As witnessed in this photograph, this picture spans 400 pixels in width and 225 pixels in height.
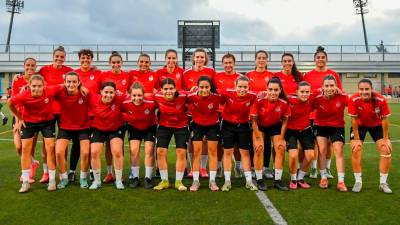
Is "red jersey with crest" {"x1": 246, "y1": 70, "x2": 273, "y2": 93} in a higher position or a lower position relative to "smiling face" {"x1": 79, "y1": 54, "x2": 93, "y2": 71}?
lower

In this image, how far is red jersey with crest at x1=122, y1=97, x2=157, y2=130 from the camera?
605 centimetres

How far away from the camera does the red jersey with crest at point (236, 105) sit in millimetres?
5961

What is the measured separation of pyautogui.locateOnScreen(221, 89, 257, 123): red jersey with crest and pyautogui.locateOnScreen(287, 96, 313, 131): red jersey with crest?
60 centimetres

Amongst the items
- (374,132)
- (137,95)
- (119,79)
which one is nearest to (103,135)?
(137,95)

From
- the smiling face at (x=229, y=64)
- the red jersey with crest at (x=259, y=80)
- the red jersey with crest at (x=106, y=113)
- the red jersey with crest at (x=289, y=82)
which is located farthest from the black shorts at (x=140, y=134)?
the red jersey with crest at (x=289, y=82)

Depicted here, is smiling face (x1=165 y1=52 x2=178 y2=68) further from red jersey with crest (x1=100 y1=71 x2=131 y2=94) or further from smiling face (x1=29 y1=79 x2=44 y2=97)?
smiling face (x1=29 y1=79 x2=44 y2=97)

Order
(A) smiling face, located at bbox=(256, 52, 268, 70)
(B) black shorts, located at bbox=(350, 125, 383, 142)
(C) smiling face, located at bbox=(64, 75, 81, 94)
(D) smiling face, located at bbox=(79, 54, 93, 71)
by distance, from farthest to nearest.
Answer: (A) smiling face, located at bbox=(256, 52, 268, 70)
(D) smiling face, located at bbox=(79, 54, 93, 71)
(B) black shorts, located at bbox=(350, 125, 383, 142)
(C) smiling face, located at bbox=(64, 75, 81, 94)

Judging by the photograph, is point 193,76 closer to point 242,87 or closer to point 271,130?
point 242,87

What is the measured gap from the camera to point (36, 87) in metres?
5.70

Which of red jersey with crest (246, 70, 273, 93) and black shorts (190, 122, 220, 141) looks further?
red jersey with crest (246, 70, 273, 93)

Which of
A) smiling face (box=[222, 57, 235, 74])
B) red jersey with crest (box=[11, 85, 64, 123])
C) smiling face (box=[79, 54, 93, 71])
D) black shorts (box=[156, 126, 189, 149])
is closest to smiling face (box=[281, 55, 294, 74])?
smiling face (box=[222, 57, 235, 74])

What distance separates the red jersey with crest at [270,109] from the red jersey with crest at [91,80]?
243cm

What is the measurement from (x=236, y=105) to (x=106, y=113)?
1.85 metres

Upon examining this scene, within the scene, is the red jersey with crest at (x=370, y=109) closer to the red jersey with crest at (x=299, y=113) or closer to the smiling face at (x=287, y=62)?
the red jersey with crest at (x=299, y=113)
